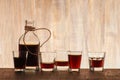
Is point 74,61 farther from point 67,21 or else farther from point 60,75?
point 67,21

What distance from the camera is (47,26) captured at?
1.96m

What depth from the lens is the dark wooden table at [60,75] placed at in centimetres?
131

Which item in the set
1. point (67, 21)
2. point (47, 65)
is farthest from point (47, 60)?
point (67, 21)

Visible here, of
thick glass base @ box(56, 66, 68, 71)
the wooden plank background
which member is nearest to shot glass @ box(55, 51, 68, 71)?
thick glass base @ box(56, 66, 68, 71)

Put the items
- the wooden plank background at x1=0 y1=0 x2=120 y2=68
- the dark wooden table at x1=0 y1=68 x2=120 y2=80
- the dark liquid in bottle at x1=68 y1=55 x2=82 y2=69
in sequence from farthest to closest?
the wooden plank background at x1=0 y1=0 x2=120 y2=68, the dark liquid in bottle at x1=68 y1=55 x2=82 y2=69, the dark wooden table at x1=0 y1=68 x2=120 y2=80

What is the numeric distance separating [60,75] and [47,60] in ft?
0.38

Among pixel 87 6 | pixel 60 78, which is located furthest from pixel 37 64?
pixel 87 6

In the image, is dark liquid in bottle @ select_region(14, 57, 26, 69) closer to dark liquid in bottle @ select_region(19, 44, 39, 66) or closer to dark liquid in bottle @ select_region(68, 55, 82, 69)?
dark liquid in bottle @ select_region(19, 44, 39, 66)

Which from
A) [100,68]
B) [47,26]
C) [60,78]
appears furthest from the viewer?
[47,26]

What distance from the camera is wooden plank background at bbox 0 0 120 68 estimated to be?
1.96 meters

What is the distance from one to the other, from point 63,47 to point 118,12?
39cm

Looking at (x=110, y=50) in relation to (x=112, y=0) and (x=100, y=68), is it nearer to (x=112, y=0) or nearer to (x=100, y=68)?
(x=112, y=0)

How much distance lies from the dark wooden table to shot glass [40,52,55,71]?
38mm

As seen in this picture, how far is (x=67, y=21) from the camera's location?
1962 millimetres
